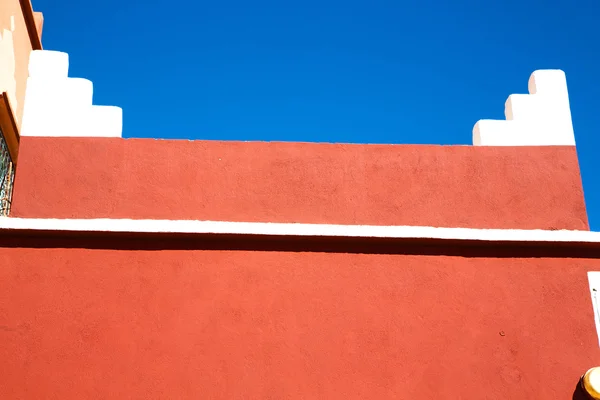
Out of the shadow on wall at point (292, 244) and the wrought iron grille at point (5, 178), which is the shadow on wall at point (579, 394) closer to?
the shadow on wall at point (292, 244)

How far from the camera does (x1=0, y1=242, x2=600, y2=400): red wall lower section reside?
4.08 meters

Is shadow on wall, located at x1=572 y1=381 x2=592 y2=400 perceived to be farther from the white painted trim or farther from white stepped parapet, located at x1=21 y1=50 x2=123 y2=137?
white stepped parapet, located at x1=21 y1=50 x2=123 y2=137

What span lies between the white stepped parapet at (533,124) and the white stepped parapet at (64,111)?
2453mm

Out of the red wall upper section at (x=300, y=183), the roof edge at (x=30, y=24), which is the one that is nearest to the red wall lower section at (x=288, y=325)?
the red wall upper section at (x=300, y=183)

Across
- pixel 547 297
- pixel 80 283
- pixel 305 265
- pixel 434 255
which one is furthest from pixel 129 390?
pixel 547 297

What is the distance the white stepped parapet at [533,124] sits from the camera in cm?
475

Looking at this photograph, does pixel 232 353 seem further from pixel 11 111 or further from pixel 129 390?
pixel 11 111

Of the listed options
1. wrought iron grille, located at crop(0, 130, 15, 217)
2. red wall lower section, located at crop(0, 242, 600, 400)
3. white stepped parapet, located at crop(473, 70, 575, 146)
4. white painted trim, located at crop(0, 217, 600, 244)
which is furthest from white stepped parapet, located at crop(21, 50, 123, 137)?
white stepped parapet, located at crop(473, 70, 575, 146)

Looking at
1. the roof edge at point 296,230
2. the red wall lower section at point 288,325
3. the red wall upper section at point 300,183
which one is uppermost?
the red wall upper section at point 300,183

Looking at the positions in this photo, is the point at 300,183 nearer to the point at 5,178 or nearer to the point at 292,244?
the point at 292,244

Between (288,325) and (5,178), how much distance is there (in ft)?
10.6

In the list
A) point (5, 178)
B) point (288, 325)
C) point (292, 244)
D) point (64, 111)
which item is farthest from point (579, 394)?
point (5, 178)

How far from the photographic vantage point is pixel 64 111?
466 centimetres

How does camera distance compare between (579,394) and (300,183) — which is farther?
(300,183)
